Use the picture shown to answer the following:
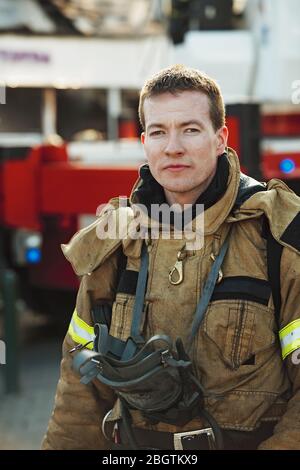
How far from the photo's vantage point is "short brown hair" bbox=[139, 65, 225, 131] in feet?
7.51

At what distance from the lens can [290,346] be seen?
2.21 metres

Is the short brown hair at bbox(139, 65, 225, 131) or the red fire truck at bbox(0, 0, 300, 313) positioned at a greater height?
the short brown hair at bbox(139, 65, 225, 131)

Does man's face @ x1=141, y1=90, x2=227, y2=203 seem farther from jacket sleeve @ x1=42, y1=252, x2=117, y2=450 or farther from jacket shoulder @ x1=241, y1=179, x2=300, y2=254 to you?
jacket sleeve @ x1=42, y1=252, x2=117, y2=450

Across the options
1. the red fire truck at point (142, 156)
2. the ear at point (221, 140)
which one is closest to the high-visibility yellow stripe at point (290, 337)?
the ear at point (221, 140)

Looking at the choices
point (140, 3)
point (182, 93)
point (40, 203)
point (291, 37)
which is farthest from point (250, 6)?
point (182, 93)

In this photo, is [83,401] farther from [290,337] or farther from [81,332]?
[290,337]

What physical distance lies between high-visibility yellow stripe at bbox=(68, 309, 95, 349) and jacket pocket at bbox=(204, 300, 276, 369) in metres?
0.37

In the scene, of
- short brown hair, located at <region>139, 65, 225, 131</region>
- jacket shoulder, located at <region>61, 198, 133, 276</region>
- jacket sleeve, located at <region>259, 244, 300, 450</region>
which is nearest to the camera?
jacket sleeve, located at <region>259, 244, 300, 450</region>

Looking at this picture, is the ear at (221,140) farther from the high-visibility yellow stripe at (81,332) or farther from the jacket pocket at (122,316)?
the high-visibility yellow stripe at (81,332)

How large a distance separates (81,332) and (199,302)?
0.39 meters

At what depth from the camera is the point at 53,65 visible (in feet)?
43.4

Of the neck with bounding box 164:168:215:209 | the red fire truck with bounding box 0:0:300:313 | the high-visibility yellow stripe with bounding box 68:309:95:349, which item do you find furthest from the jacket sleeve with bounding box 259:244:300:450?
the red fire truck with bounding box 0:0:300:313

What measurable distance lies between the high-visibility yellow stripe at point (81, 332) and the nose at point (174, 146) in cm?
50
